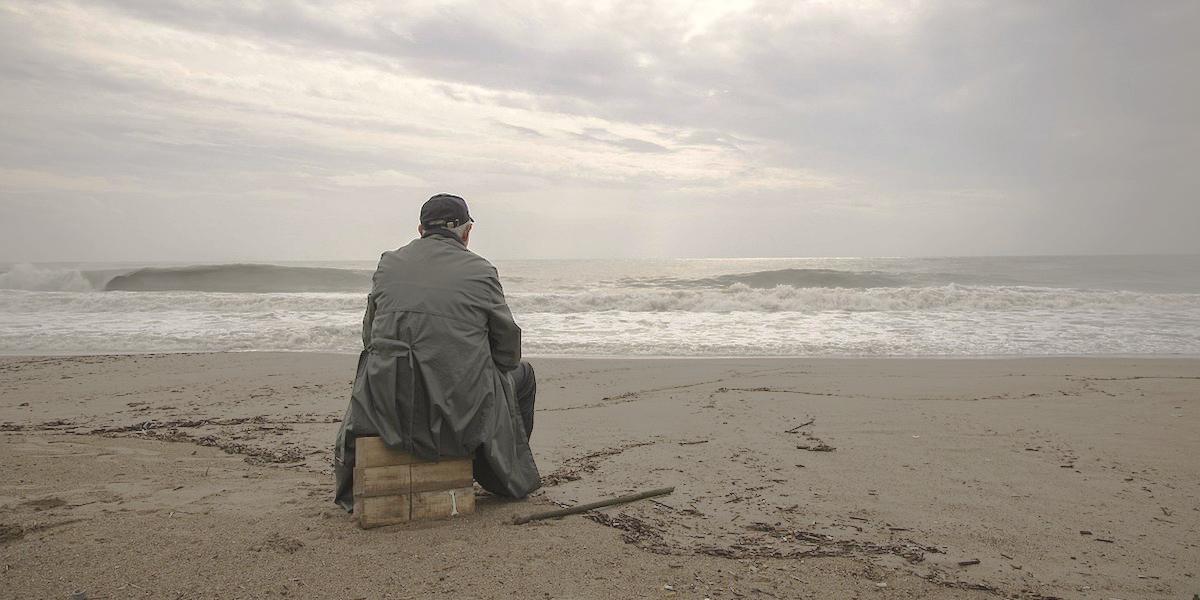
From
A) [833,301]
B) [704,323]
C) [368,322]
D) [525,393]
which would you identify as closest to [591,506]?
[525,393]

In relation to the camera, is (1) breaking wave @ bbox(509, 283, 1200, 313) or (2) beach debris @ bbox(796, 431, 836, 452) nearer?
(2) beach debris @ bbox(796, 431, 836, 452)

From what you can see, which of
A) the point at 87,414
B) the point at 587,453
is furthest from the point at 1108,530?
the point at 87,414

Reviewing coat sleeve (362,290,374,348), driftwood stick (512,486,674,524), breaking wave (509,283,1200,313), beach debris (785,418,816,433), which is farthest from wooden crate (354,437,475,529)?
breaking wave (509,283,1200,313)

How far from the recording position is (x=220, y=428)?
5.34m

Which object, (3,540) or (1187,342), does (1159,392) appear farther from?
(3,540)

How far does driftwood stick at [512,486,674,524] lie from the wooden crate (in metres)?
0.28

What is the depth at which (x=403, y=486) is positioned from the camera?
10.0 feet

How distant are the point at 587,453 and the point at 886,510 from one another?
1867mm

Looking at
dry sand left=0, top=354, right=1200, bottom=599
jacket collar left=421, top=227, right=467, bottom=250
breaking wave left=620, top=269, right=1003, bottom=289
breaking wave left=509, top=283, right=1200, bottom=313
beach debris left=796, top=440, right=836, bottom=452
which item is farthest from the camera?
breaking wave left=620, top=269, right=1003, bottom=289

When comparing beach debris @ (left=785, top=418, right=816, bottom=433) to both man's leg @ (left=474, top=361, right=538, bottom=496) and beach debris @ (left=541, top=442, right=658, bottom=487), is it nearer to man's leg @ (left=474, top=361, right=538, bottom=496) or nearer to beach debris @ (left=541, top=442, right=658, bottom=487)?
beach debris @ (left=541, top=442, right=658, bottom=487)

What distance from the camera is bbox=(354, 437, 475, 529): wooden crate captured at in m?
2.99

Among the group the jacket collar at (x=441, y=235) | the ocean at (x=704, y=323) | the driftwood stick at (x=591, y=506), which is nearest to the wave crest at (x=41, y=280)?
the ocean at (x=704, y=323)

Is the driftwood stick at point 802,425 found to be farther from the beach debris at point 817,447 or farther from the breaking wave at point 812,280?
the breaking wave at point 812,280

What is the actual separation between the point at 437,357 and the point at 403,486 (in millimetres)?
→ 590
